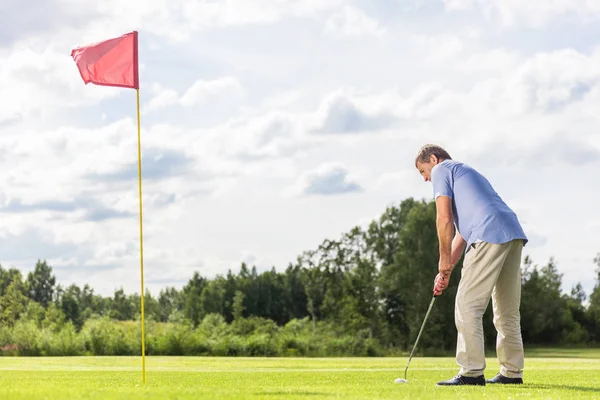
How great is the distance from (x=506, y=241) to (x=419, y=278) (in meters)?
50.0

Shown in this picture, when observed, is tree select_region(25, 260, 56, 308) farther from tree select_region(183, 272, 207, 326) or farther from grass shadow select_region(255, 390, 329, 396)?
grass shadow select_region(255, 390, 329, 396)

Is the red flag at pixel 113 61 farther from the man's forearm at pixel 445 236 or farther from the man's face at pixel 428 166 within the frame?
the man's forearm at pixel 445 236

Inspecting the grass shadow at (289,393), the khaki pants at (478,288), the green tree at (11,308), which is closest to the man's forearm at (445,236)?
the khaki pants at (478,288)

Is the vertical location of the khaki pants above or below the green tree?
below

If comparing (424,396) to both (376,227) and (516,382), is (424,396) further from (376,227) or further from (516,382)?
(376,227)

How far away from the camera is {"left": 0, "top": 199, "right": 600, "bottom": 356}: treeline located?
144 ft

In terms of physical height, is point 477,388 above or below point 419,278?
below

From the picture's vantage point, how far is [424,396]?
27.3 feet

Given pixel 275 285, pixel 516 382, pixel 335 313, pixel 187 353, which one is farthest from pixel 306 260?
pixel 516 382

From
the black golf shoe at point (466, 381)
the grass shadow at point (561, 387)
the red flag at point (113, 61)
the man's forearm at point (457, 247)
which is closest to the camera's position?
the grass shadow at point (561, 387)

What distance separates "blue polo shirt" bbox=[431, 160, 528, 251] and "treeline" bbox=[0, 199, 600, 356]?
33730 mm

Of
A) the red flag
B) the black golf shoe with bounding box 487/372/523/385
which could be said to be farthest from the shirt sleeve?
the red flag

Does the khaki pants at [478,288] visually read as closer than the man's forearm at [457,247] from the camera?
Yes

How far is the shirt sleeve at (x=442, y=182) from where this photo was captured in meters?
10.2
